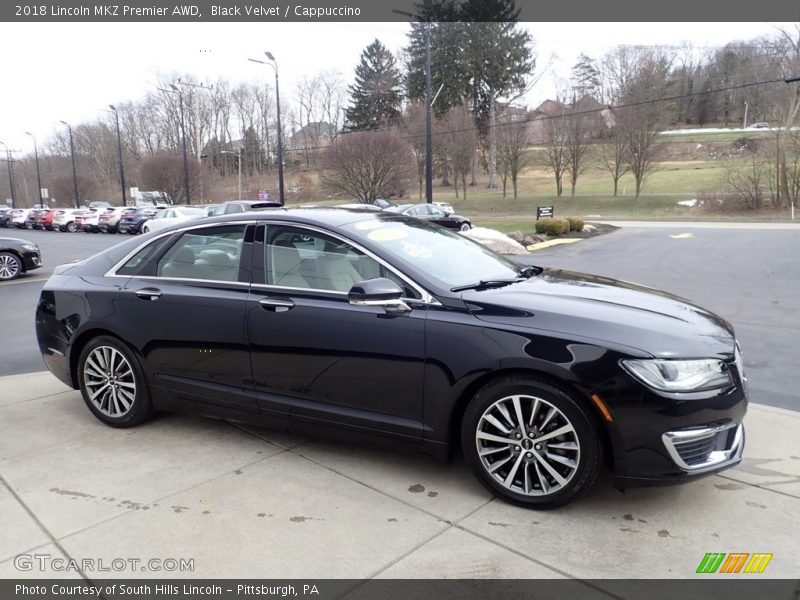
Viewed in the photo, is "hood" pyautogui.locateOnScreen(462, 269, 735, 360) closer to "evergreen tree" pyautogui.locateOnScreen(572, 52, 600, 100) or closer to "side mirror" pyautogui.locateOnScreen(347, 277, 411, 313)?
"side mirror" pyautogui.locateOnScreen(347, 277, 411, 313)

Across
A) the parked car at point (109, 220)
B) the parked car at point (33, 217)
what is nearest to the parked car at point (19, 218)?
the parked car at point (33, 217)

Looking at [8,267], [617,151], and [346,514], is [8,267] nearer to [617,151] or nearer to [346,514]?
[346,514]

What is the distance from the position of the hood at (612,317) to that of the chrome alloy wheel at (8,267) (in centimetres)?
1393

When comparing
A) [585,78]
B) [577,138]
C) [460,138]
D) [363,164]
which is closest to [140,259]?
[363,164]

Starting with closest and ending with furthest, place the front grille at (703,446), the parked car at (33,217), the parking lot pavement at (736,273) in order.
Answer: the front grille at (703,446), the parking lot pavement at (736,273), the parked car at (33,217)

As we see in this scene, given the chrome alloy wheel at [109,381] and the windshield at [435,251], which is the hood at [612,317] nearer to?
the windshield at [435,251]

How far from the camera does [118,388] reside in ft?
14.5

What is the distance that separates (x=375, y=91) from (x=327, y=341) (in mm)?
73882

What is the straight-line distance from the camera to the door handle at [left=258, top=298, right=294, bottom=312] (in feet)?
12.1

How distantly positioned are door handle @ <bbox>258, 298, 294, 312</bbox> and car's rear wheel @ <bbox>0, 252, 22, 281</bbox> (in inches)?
506

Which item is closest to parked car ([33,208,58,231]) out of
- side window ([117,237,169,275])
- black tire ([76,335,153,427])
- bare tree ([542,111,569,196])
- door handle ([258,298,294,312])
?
bare tree ([542,111,569,196])

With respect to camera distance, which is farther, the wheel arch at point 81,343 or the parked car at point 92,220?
the parked car at point 92,220

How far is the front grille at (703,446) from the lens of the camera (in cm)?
290

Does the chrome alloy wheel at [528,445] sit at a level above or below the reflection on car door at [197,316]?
below
